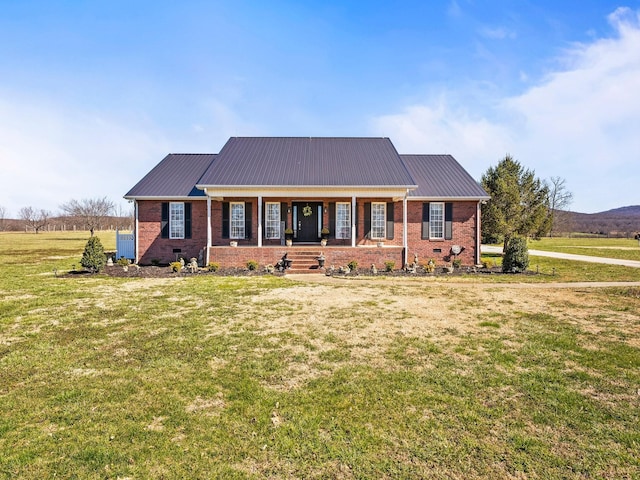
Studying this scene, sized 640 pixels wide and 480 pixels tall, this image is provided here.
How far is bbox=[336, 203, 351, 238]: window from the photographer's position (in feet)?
60.6

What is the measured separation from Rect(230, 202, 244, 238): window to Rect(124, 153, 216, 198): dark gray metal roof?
5.99ft

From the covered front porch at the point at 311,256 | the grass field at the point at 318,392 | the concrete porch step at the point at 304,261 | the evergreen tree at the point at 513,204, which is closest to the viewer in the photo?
the grass field at the point at 318,392

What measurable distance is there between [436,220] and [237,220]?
35.8 ft

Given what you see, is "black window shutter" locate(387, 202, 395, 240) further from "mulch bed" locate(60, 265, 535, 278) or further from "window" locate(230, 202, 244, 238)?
"window" locate(230, 202, 244, 238)

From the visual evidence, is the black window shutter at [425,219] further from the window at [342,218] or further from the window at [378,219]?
the window at [342,218]

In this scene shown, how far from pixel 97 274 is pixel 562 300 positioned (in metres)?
17.3

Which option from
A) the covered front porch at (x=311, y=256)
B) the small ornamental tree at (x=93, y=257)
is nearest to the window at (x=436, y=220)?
the covered front porch at (x=311, y=256)

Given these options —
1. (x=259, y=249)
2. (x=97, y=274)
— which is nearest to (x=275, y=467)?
(x=259, y=249)

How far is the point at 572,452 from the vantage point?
3223 millimetres

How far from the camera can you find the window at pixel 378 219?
18.5 meters

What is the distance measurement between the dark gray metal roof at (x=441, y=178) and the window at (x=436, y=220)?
0.57 metres

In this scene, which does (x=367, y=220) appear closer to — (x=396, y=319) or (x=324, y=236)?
(x=324, y=236)

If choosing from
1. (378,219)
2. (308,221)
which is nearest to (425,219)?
(378,219)

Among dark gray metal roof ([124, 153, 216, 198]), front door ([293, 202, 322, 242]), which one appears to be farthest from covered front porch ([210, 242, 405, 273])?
dark gray metal roof ([124, 153, 216, 198])
